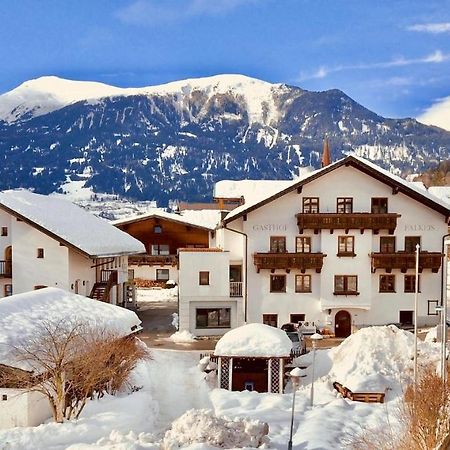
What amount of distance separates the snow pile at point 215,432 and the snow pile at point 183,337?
16597mm

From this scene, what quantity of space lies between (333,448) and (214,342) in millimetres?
16948

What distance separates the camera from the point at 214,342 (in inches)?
1356

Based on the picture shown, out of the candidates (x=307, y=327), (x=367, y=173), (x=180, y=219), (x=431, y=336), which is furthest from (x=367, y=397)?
(x=180, y=219)

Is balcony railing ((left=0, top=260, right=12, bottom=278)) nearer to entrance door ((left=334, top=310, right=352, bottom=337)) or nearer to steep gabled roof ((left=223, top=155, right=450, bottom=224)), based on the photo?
steep gabled roof ((left=223, top=155, right=450, bottom=224))

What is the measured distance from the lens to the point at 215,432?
54.1 ft

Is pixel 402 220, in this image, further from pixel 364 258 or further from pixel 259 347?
pixel 259 347

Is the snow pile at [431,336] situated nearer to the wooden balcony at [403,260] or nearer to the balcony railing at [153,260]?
the wooden balcony at [403,260]

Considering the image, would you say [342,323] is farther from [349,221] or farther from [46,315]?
[46,315]

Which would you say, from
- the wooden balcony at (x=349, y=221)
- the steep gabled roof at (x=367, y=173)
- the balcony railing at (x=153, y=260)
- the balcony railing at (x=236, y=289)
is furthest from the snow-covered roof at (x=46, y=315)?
the balcony railing at (x=153, y=260)

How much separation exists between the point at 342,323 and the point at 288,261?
5026mm

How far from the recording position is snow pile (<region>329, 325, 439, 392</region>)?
2578 cm

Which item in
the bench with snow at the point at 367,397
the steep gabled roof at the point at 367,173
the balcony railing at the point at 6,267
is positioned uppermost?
the steep gabled roof at the point at 367,173

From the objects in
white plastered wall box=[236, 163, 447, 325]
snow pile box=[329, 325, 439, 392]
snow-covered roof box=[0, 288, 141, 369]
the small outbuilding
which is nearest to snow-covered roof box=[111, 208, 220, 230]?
white plastered wall box=[236, 163, 447, 325]

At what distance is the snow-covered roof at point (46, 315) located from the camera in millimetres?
19934
